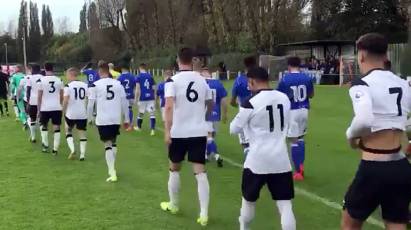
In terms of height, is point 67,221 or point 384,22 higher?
point 384,22

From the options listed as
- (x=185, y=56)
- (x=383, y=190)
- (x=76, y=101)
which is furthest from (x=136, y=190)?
(x=383, y=190)

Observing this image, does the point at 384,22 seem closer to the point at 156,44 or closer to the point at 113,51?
the point at 156,44

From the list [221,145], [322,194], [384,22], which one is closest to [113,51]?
[384,22]

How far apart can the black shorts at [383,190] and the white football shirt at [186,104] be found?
2998 mm

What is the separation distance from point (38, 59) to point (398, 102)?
11635 cm

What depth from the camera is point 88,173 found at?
1091 cm

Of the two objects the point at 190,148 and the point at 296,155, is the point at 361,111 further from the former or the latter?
the point at 296,155

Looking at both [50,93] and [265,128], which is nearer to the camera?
[265,128]

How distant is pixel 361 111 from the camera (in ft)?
13.8

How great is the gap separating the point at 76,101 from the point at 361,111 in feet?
29.1

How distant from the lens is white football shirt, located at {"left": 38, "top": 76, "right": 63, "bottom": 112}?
42.5 ft

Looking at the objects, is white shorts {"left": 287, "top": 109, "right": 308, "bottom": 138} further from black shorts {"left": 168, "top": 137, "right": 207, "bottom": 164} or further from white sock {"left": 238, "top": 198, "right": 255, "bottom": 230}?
white sock {"left": 238, "top": 198, "right": 255, "bottom": 230}

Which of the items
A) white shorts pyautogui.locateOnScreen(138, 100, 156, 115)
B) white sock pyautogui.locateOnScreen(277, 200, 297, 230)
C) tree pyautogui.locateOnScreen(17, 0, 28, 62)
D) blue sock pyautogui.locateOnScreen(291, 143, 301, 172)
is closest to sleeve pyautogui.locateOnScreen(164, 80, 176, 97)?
white sock pyautogui.locateOnScreen(277, 200, 297, 230)

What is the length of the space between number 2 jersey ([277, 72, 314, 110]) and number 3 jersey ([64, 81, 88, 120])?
473 cm
